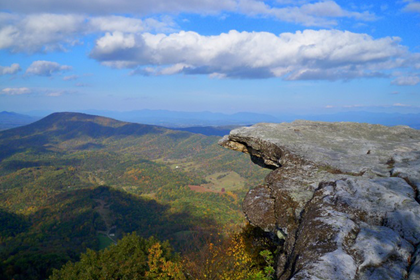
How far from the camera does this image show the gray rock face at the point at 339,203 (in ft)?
14.3

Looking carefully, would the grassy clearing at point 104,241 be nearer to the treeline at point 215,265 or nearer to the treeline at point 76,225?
the treeline at point 76,225

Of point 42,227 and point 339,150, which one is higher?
point 339,150

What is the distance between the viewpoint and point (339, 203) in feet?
19.3

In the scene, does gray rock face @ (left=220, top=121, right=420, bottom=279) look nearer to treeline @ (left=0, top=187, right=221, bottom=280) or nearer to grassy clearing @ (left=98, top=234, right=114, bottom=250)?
treeline @ (left=0, top=187, right=221, bottom=280)

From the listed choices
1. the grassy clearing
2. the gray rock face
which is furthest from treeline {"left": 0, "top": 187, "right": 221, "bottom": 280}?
the gray rock face

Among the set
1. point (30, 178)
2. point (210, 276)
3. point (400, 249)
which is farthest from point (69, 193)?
point (400, 249)

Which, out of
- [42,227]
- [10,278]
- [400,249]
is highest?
[400,249]

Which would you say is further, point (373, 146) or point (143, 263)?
point (143, 263)

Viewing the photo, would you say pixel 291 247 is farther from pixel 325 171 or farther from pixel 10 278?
pixel 10 278

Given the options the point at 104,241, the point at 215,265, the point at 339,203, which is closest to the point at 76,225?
the point at 104,241

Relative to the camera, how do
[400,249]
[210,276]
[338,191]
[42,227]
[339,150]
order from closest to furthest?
[400,249] → [338,191] → [339,150] → [210,276] → [42,227]

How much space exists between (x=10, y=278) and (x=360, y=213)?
7028 cm

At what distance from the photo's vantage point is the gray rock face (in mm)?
4344

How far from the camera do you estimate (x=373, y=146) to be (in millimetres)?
10500
